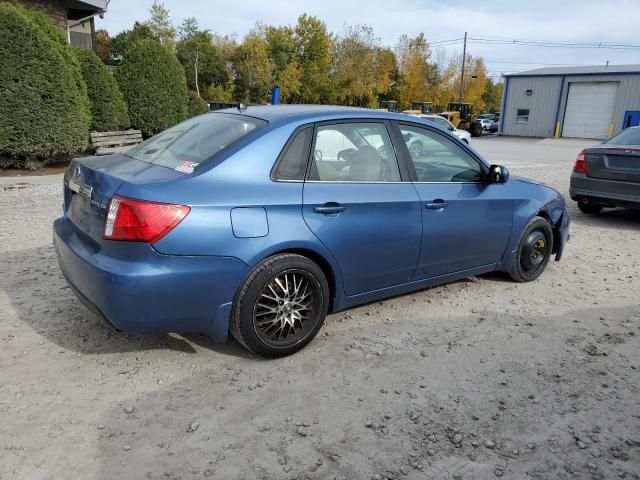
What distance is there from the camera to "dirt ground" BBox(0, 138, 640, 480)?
2.52m

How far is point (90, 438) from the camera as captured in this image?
8.57 feet

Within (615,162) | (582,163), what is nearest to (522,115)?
(582,163)

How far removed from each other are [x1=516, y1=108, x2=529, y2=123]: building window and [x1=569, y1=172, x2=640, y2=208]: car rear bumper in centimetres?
3205

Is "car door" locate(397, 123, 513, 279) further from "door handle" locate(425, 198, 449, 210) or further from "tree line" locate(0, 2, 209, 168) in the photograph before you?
"tree line" locate(0, 2, 209, 168)

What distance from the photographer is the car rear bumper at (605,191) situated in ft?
24.1

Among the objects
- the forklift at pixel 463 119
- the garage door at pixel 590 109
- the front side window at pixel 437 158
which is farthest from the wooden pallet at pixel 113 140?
the garage door at pixel 590 109

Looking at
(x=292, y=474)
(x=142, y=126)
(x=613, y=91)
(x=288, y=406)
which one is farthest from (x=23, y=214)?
(x=613, y=91)

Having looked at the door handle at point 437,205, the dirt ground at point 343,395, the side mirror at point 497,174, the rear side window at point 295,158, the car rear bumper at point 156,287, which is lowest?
the dirt ground at point 343,395

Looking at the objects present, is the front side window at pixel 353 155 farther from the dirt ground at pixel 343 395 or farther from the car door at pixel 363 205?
the dirt ground at pixel 343 395

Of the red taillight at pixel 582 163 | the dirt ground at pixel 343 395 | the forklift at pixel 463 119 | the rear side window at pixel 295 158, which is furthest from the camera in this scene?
the forklift at pixel 463 119

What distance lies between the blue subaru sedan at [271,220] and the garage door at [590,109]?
34.6 m

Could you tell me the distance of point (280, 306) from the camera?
336cm

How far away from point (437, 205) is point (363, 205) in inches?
29.3

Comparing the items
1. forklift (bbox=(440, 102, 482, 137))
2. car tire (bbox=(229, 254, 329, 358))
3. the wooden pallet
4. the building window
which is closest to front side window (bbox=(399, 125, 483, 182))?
car tire (bbox=(229, 254, 329, 358))
